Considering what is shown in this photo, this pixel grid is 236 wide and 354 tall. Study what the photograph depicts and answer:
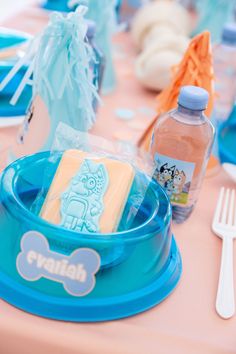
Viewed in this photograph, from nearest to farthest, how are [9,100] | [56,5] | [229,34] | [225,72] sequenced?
1. [9,100]
2. [229,34]
3. [225,72]
4. [56,5]

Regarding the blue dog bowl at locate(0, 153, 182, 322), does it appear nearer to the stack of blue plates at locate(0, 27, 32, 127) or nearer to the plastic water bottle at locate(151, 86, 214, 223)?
the plastic water bottle at locate(151, 86, 214, 223)

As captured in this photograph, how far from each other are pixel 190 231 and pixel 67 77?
0.28 m

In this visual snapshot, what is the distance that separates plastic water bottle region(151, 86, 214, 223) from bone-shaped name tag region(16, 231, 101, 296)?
20cm

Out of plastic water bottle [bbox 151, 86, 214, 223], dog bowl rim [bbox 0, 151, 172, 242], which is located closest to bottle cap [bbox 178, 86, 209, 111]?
plastic water bottle [bbox 151, 86, 214, 223]

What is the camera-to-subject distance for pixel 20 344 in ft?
1.73

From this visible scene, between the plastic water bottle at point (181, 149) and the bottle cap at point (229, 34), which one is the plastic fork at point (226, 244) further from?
the bottle cap at point (229, 34)

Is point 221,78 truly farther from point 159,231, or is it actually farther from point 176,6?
point 159,231

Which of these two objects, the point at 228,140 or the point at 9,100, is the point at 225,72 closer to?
the point at 228,140

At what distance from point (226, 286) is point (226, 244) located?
0.09 m

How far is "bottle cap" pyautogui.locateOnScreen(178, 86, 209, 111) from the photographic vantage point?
628 mm

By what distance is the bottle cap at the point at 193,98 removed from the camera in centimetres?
63

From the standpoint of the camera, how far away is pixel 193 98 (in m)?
0.63

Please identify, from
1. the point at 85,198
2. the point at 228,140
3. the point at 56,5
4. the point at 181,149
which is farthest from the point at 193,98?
the point at 56,5

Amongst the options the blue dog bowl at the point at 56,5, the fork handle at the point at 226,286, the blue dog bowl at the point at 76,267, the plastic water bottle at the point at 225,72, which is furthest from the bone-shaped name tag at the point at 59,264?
the blue dog bowl at the point at 56,5
